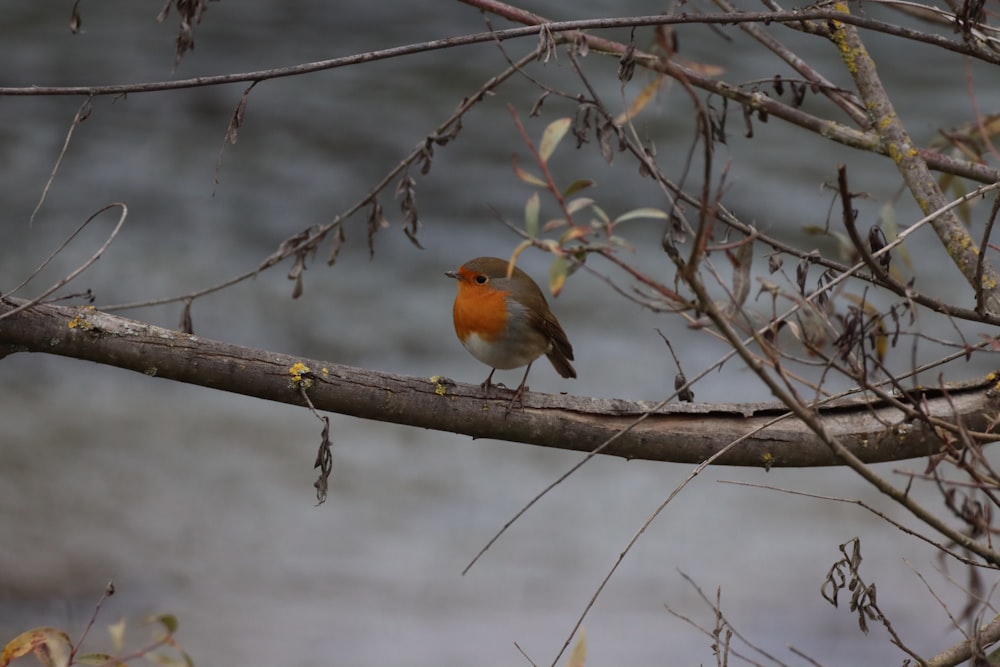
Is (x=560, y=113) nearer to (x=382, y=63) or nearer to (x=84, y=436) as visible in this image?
(x=382, y=63)

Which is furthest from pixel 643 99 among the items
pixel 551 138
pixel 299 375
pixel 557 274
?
pixel 299 375

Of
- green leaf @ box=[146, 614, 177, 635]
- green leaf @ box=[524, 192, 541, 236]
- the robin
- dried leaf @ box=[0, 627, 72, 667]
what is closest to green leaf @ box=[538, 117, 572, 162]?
green leaf @ box=[524, 192, 541, 236]

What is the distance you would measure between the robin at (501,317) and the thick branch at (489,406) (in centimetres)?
67

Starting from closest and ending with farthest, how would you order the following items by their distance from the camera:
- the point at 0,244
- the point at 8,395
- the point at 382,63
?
the point at 8,395
the point at 0,244
the point at 382,63

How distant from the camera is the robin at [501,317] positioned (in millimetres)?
3258

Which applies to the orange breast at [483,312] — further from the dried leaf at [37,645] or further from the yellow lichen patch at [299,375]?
the dried leaf at [37,645]

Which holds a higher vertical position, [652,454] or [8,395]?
[652,454]

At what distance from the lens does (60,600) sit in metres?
5.09

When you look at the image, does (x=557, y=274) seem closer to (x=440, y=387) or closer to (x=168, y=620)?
A: (x=168, y=620)

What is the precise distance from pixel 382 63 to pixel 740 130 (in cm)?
346

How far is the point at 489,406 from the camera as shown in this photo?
257 centimetres

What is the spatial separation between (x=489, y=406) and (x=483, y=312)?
736 mm

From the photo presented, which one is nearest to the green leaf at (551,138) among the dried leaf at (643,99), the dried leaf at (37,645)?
the dried leaf at (643,99)

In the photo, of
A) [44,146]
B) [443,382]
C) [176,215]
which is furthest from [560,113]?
[443,382]
